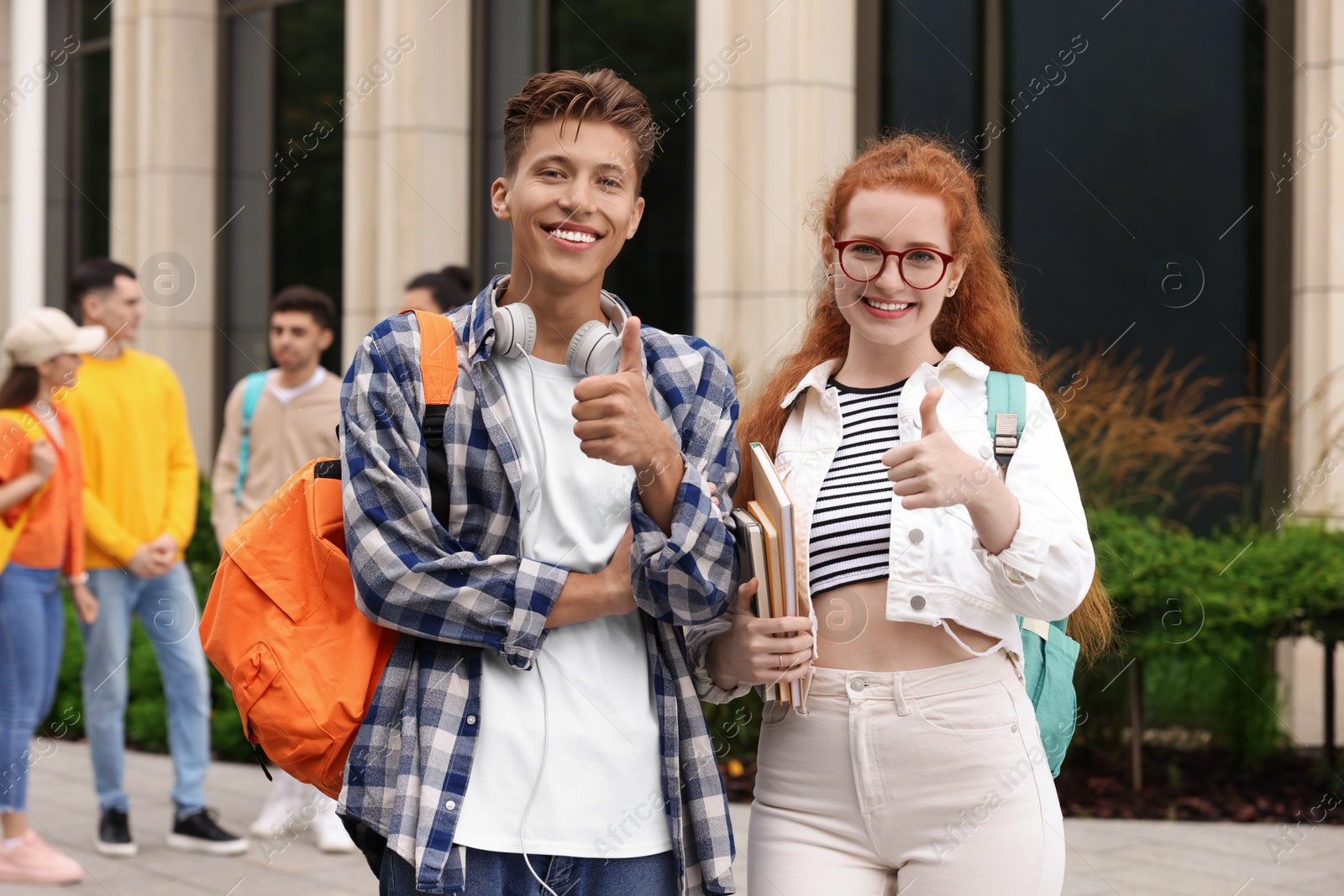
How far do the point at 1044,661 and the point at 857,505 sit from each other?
0.49m

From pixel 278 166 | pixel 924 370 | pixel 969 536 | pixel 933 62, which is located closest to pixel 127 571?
pixel 924 370

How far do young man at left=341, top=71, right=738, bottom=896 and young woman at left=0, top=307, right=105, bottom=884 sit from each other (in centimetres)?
380

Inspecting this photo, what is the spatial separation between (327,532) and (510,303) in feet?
1.72

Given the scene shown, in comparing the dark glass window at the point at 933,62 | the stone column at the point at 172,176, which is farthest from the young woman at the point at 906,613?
the stone column at the point at 172,176

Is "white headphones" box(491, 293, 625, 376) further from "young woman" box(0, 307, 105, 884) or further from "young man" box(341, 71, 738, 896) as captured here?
"young woman" box(0, 307, 105, 884)

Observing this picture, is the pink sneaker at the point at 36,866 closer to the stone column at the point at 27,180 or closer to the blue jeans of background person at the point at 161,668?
the blue jeans of background person at the point at 161,668

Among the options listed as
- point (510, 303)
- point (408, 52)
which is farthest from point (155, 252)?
point (510, 303)

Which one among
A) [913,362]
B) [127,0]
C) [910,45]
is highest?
[127,0]

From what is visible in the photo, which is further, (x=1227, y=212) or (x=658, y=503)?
(x=1227, y=212)

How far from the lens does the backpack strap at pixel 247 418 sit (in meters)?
6.50

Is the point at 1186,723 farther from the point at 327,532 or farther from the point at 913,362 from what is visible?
the point at 327,532

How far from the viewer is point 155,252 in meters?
13.3

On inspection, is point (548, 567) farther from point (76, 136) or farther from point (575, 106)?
point (76, 136)

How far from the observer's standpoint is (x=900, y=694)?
2576mm
